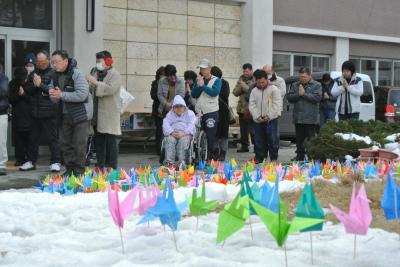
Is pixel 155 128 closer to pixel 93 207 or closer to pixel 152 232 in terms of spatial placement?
pixel 93 207

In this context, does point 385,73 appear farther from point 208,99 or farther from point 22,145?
point 22,145

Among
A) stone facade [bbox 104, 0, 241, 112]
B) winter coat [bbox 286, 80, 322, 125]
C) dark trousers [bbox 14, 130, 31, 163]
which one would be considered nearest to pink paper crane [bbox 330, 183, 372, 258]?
winter coat [bbox 286, 80, 322, 125]

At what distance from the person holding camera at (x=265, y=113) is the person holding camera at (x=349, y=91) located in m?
1.05

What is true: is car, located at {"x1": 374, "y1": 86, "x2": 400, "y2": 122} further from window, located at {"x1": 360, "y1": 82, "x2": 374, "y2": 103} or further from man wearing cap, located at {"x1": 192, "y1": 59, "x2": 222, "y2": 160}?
man wearing cap, located at {"x1": 192, "y1": 59, "x2": 222, "y2": 160}

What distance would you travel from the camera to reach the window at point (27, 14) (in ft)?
44.2

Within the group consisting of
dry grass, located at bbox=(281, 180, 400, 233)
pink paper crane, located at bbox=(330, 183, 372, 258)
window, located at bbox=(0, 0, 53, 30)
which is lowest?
dry grass, located at bbox=(281, 180, 400, 233)

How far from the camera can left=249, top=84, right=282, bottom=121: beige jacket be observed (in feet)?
36.6

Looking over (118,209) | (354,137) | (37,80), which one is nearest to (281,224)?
A: (118,209)

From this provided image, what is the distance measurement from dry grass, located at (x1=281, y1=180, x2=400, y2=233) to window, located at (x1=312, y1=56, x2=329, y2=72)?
13951 mm

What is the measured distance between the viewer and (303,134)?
1186 cm

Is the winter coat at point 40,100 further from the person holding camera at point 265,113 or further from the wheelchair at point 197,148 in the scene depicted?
the person holding camera at point 265,113

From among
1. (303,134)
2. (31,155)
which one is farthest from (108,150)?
(303,134)

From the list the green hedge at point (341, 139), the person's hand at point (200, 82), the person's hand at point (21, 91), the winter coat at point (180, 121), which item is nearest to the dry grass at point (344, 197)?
the green hedge at point (341, 139)

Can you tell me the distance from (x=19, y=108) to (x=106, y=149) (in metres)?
1.92
